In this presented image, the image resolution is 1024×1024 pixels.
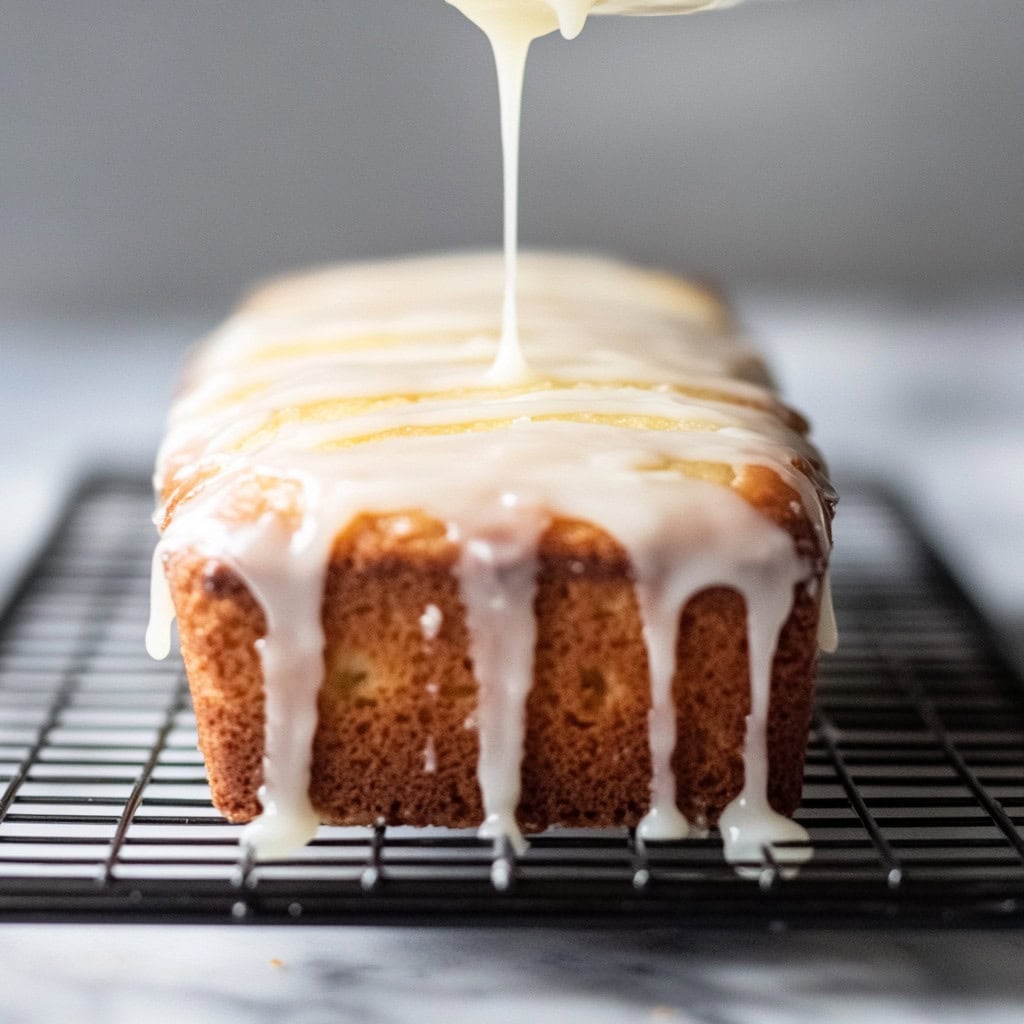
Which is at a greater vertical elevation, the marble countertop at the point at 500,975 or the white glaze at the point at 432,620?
the white glaze at the point at 432,620

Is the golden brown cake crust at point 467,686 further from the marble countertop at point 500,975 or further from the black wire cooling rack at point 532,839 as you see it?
the marble countertop at point 500,975

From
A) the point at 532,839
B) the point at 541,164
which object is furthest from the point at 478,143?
the point at 532,839

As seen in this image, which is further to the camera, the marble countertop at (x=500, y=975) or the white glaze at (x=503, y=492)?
the white glaze at (x=503, y=492)

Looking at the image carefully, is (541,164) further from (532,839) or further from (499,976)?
(499,976)

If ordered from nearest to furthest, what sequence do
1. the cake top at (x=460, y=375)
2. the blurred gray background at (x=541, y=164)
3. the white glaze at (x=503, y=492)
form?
the white glaze at (x=503, y=492), the cake top at (x=460, y=375), the blurred gray background at (x=541, y=164)

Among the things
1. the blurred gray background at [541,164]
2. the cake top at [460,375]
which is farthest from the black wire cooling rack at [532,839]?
the blurred gray background at [541,164]

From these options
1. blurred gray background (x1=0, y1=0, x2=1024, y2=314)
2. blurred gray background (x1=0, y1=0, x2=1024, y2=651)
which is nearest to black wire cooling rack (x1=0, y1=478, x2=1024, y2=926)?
blurred gray background (x1=0, y1=0, x2=1024, y2=651)

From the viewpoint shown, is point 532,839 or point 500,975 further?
point 532,839
